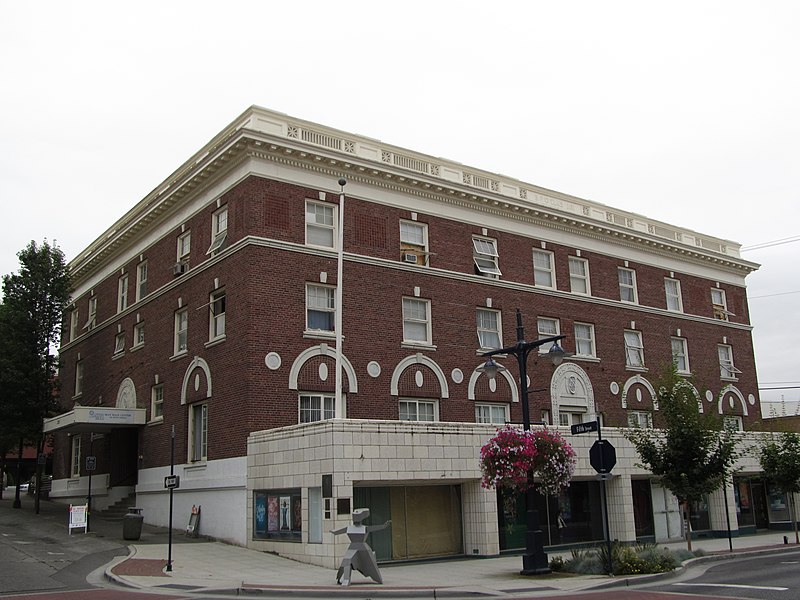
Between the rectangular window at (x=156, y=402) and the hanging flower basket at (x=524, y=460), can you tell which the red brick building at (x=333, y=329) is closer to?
the rectangular window at (x=156, y=402)

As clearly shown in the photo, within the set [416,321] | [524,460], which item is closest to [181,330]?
[416,321]

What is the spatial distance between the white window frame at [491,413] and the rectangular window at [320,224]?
9164mm

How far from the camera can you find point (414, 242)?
32.8 metres

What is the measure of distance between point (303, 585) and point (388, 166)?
57.5 feet

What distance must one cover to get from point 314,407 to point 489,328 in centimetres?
930

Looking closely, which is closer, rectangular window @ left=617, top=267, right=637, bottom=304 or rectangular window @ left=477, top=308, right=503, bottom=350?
rectangular window @ left=477, top=308, right=503, bottom=350

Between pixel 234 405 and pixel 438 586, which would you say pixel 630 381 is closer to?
pixel 234 405

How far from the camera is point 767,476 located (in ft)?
111

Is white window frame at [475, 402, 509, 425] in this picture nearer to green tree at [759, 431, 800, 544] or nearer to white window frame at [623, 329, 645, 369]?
white window frame at [623, 329, 645, 369]

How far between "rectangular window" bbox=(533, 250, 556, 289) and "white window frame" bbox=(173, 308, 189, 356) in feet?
50.5

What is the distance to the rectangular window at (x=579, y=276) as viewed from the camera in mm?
38281

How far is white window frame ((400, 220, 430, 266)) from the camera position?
3238 centimetres

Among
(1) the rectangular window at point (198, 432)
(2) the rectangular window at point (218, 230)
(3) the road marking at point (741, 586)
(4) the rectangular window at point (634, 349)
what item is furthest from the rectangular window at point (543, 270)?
(3) the road marking at point (741, 586)

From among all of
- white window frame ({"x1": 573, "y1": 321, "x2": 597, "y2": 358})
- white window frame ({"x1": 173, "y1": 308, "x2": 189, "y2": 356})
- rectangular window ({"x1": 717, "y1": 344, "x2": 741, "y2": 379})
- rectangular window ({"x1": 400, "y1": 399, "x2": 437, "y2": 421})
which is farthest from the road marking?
rectangular window ({"x1": 717, "y1": 344, "x2": 741, "y2": 379})
